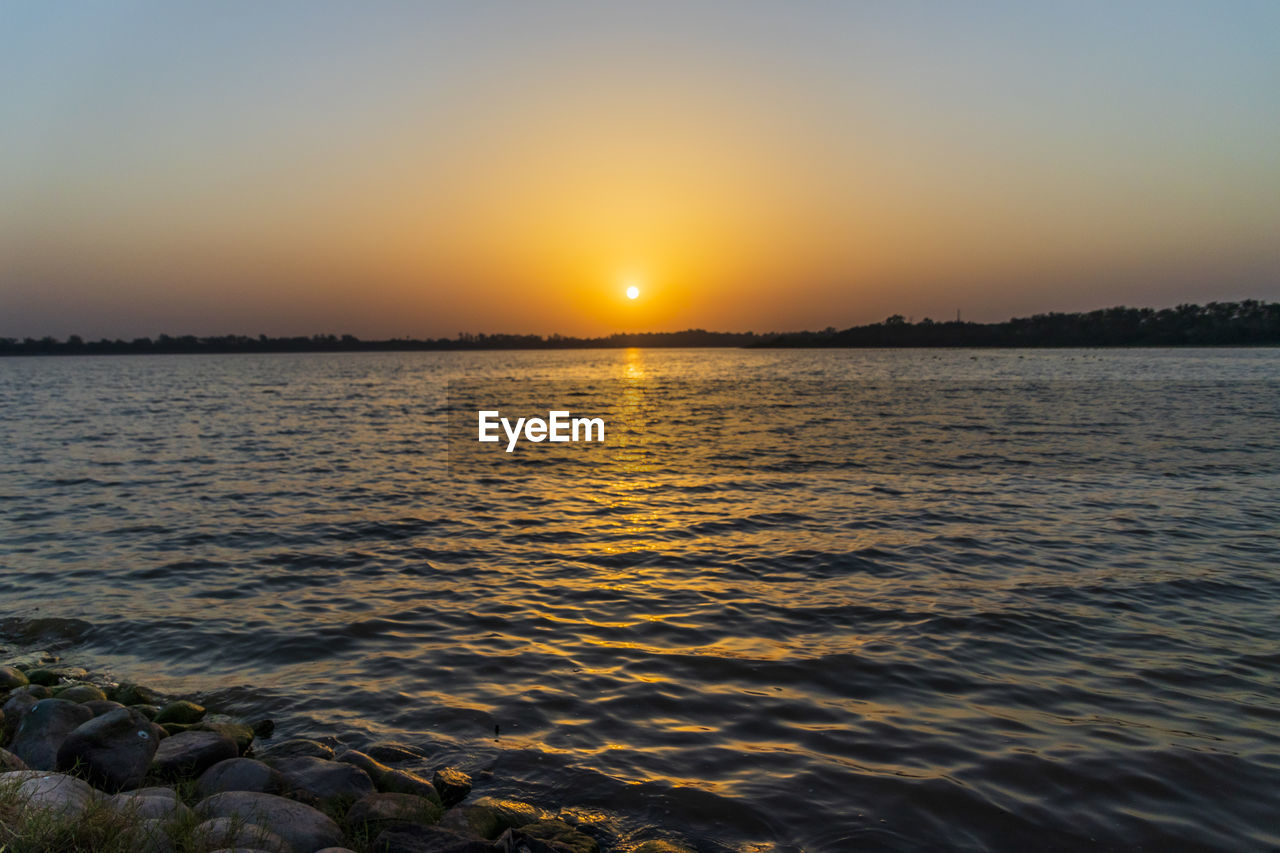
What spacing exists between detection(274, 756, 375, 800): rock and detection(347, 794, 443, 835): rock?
0.27 meters

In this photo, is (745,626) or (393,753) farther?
(745,626)

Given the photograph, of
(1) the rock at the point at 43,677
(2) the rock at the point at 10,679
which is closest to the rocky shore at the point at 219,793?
(2) the rock at the point at 10,679

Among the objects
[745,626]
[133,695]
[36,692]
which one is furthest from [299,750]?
[745,626]

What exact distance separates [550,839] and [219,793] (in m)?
2.49

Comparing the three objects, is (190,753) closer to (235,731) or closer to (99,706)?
(235,731)

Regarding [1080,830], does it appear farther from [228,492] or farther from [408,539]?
[228,492]

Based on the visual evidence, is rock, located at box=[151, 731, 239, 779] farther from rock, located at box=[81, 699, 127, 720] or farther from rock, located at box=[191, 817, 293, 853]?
rock, located at box=[191, 817, 293, 853]

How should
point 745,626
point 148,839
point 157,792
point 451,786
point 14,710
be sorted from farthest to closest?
point 745,626 → point 14,710 → point 451,786 → point 157,792 → point 148,839

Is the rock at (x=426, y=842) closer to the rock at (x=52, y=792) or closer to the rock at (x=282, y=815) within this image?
the rock at (x=282, y=815)

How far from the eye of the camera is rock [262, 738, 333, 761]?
705 cm

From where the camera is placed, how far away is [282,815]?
5371 millimetres

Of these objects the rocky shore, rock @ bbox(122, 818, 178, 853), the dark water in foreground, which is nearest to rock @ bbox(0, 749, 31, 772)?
the rocky shore

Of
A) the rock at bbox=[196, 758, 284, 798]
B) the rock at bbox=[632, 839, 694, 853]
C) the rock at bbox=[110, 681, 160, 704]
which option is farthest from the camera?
the rock at bbox=[110, 681, 160, 704]

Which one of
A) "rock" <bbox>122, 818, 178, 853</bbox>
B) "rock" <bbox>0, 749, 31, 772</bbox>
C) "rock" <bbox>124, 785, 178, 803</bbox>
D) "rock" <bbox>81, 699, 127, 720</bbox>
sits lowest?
"rock" <bbox>81, 699, 127, 720</bbox>
